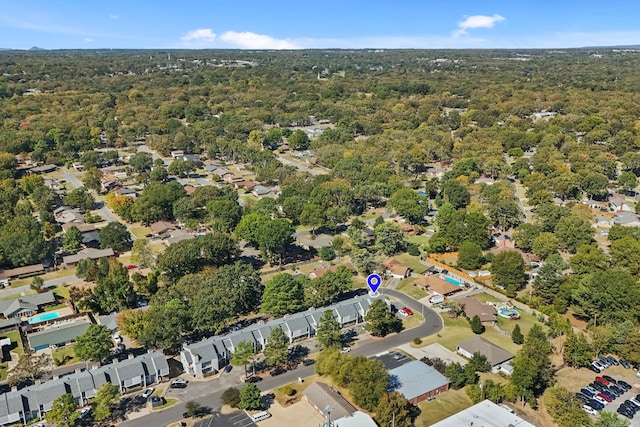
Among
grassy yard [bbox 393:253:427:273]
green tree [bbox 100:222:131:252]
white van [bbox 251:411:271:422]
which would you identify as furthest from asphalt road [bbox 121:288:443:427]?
green tree [bbox 100:222:131:252]

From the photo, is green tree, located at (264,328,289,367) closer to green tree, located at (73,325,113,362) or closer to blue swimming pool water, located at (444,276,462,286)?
green tree, located at (73,325,113,362)

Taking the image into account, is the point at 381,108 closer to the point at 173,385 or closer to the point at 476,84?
the point at 476,84

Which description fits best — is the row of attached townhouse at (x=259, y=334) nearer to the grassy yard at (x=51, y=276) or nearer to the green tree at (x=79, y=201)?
the grassy yard at (x=51, y=276)

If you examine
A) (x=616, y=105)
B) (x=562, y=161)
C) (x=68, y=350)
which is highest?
(x=616, y=105)

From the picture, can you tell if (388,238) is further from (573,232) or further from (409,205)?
(573,232)

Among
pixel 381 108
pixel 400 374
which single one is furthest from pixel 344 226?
pixel 381 108

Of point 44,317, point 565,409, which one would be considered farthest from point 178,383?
point 565,409
